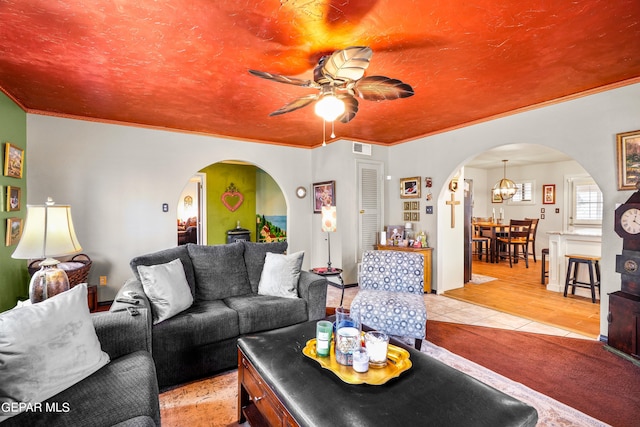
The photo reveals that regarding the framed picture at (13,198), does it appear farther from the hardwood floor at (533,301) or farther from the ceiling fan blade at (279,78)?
the hardwood floor at (533,301)

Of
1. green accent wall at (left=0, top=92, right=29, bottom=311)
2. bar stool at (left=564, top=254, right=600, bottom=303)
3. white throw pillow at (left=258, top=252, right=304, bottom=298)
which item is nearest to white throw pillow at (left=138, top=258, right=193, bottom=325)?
white throw pillow at (left=258, top=252, right=304, bottom=298)

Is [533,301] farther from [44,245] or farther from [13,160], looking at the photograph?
[13,160]

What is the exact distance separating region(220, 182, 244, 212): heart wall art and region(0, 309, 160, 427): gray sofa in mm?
5785

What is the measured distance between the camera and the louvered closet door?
501 centimetres

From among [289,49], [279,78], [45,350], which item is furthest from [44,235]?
[289,49]

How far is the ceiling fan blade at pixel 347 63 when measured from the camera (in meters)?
1.72

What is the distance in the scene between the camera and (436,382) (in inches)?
54.0

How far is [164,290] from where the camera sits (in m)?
2.31

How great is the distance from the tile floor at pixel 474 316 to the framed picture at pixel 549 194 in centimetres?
535

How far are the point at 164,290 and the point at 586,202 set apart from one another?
8887mm

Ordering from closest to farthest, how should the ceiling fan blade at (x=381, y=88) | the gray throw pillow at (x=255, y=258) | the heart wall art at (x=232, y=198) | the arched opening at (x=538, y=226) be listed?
1. the ceiling fan blade at (x=381, y=88)
2. the gray throw pillow at (x=255, y=258)
3. the arched opening at (x=538, y=226)
4. the heart wall art at (x=232, y=198)

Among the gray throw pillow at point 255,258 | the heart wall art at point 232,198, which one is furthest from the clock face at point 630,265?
the heart wall art at point 232,198

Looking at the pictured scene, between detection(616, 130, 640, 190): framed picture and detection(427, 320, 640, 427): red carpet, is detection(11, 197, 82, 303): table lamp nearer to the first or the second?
detection(427, 320, 640, 427): red carpet

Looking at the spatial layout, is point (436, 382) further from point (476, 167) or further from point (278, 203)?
point (476, 167)
